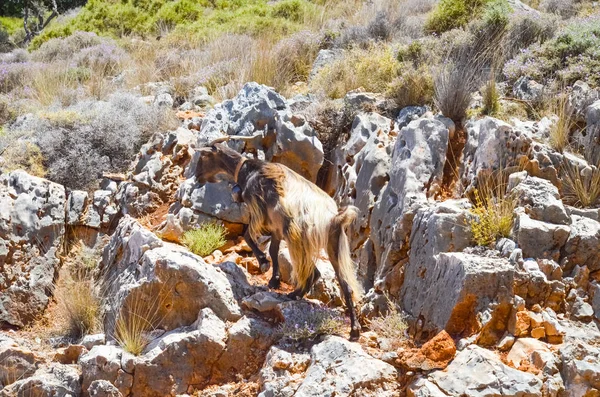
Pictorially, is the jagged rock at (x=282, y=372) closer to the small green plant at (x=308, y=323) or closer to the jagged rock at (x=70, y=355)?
the small green plant at (x=308, y=323)

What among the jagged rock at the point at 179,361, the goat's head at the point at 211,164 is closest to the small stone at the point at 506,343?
the jagged rock at the point at 179,361

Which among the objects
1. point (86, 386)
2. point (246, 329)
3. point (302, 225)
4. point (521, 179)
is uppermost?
point (521, 179)

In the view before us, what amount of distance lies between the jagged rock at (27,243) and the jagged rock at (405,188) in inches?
157

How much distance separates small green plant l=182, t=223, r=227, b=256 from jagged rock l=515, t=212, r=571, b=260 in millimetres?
3497

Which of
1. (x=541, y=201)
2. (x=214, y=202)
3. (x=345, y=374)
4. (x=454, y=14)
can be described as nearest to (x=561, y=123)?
(x=541, y=201)

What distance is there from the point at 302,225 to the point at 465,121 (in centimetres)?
291

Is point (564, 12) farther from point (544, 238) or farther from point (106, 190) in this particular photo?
point (106, 190)

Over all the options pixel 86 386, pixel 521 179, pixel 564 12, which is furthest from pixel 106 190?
pixel 564 12

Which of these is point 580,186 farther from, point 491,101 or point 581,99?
point 491,101

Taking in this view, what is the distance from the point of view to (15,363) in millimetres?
6195

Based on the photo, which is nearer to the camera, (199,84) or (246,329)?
(246,329)

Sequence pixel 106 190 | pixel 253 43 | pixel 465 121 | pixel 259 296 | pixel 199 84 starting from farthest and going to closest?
pixel 253 43 < pixel 199 84 < pixel 106 190 < pixel 465 121 < pixel 259 296

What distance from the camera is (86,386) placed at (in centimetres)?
584

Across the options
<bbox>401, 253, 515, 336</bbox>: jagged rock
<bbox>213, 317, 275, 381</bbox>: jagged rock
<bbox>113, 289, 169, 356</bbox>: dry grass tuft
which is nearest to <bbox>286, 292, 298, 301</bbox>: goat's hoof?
<bbox>213, 317, 275, 381</bbox>: jagged rock
